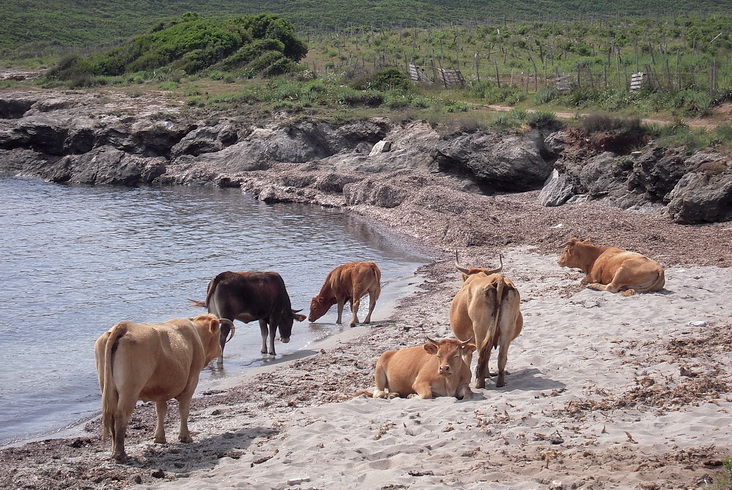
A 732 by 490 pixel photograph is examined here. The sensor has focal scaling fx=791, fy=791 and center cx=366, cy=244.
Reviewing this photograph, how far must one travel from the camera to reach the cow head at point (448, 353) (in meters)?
8.62

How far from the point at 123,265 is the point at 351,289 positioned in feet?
26.3

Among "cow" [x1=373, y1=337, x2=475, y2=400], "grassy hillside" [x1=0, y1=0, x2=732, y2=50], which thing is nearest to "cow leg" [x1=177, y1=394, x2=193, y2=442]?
"cow" [x1=373, y1=337, x2=475, y2=400]

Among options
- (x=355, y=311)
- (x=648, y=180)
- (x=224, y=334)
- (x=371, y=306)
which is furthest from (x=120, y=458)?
(x=648, y=180)

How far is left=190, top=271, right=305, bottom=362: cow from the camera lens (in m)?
12.5

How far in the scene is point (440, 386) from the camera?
29.4 feet

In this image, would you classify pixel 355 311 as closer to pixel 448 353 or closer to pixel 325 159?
pixel 448 353

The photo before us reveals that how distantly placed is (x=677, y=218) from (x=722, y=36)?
35080 millimetres

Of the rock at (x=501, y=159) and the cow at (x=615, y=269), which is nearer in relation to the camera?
the cow at (x=615, y=269)

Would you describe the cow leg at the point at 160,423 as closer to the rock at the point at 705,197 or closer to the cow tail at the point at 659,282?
the cow tail at the point at 659,282

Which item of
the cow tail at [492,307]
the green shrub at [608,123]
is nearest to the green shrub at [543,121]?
the green shrub at [608,123]

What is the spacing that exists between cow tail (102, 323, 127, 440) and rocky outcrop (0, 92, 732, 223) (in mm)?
15763

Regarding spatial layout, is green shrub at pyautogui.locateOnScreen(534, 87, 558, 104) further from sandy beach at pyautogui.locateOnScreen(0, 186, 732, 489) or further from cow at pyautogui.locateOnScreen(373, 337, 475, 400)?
cow at pyautogui.locateOnScreen(373, 337, 475, 400)

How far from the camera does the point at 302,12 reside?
3856 inches

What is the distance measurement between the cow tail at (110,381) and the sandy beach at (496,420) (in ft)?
1.56
